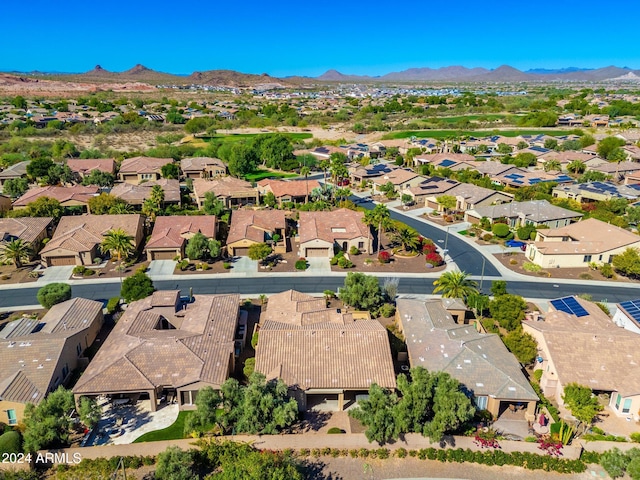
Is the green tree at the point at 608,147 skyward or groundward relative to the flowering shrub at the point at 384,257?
skyward

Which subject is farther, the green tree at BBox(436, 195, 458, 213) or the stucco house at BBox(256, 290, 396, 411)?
the green tree at BBox(436, 195, 458, 213)

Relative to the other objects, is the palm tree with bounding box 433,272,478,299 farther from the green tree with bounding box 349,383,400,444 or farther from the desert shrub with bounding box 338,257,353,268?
the green tree with bounding box 349,383,400,444

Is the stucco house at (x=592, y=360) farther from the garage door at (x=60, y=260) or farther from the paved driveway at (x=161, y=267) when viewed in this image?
the garage door at (x=60, y=260)

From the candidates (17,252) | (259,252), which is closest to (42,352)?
(259,252)

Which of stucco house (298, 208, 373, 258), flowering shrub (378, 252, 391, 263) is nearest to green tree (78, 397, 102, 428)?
stucco house (298, 208, 373, 258)

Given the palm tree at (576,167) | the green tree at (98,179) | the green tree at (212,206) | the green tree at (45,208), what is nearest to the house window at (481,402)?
→ the green tree at (212,206)
